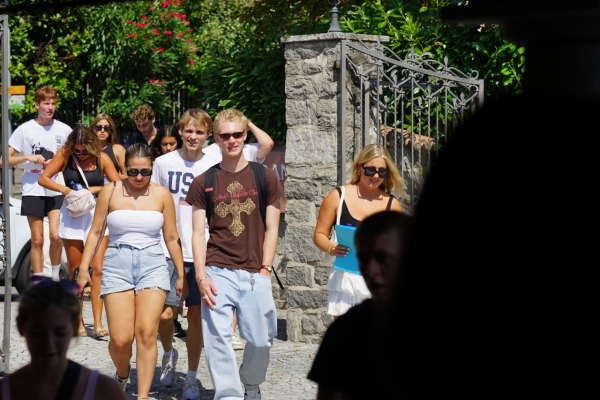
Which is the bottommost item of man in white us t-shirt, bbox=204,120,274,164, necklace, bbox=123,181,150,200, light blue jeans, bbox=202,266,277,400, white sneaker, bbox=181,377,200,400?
white sneaker, bbox=181,377,200,400

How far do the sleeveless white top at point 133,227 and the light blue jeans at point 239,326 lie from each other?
0.49 m

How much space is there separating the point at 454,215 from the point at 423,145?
6.07m

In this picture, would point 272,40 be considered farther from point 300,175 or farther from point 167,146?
point 300,175

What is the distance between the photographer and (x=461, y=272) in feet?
4.12

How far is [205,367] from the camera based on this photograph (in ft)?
21.8

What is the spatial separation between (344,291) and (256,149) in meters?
1.86

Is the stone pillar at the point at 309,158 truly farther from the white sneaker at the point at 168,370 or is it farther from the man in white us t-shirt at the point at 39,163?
the man in white us t-shirt at the point at 39,163

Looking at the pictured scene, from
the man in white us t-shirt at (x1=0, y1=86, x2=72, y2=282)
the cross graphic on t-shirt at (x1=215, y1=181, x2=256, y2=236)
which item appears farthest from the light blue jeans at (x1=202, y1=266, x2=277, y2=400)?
the man in white us t-shirt at (x1=0, y1=86, x2=72, y2=282)

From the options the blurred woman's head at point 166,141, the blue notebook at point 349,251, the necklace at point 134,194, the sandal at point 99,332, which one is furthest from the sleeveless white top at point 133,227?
the blurred woman's head at point 166,141

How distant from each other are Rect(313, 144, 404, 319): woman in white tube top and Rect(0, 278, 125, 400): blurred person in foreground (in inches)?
120

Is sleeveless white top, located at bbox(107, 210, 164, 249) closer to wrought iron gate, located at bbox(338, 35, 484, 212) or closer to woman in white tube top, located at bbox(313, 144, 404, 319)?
woman in white tube top, located at bbox(313, 144, 404, 319)

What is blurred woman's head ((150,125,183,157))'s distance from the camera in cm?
812

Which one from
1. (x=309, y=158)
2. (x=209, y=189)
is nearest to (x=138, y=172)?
(x=209, y=189)

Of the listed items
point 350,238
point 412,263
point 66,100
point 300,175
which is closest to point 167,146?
point 300,175
